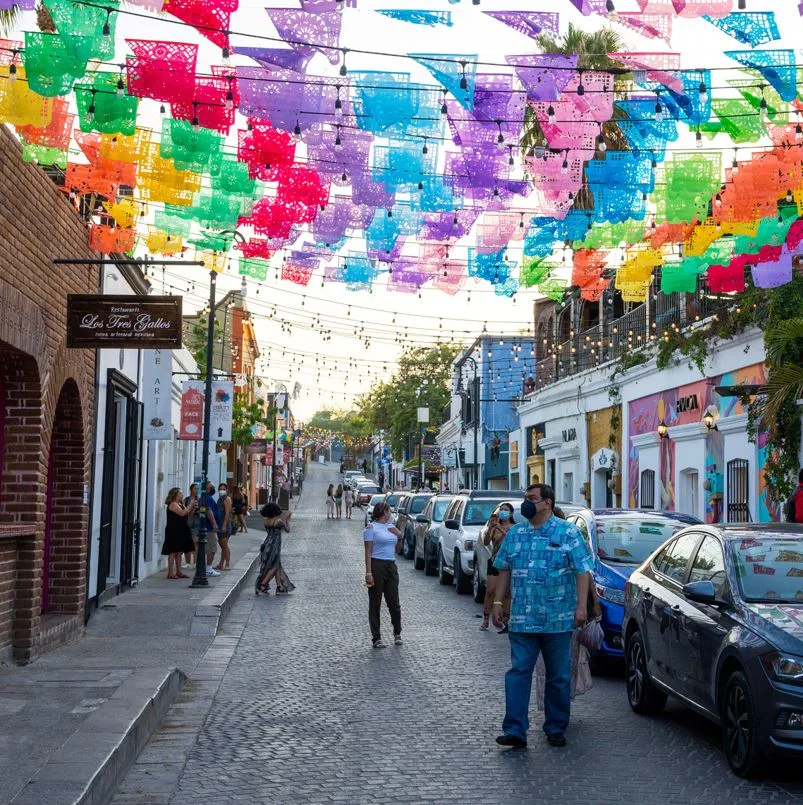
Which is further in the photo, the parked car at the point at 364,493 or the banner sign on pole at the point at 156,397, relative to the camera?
the parked car at the point at 364,493

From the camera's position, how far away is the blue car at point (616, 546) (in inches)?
466

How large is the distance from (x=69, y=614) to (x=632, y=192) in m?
8.41

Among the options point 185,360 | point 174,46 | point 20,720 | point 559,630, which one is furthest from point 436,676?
point 185,360

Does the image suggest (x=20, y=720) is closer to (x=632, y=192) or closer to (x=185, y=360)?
(x=632, y=192)

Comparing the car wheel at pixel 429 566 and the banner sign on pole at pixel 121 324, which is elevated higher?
the banner sign on pole at pixel 121 324

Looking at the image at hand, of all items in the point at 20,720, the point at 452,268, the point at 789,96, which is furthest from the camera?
the point at 452,268

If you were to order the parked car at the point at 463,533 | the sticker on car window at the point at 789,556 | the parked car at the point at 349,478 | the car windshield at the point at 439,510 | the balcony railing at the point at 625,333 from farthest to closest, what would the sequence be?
the parked car at the point at 349,478 < the car windshield at the point at 439,510 < the balcony railing at the point at 625,333 < the parked car at the point at 463,533 < the sticker on car window at the point at 789,556

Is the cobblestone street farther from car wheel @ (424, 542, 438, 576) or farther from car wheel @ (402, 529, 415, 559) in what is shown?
car wheel @ (402, 529, 415, 559)

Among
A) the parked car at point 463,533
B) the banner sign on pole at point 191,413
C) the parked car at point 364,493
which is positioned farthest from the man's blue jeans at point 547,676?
the parked car at point 364,493

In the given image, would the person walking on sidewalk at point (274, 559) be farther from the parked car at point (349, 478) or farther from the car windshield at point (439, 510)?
the parked car at point (349, 478)

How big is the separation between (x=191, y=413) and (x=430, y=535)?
20.4ft

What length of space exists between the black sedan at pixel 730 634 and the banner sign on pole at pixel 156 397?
13.2 metres

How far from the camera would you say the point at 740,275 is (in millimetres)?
19172

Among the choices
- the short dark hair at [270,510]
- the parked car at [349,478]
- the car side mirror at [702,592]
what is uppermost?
the parked car at [349,478]
